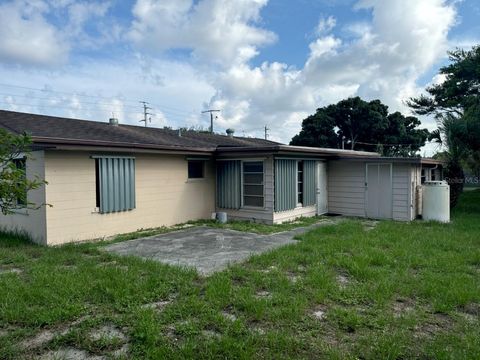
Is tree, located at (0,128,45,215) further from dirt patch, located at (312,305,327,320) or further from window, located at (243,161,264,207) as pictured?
window, located at (243,161,264,207)

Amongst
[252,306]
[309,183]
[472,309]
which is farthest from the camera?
[309,183]

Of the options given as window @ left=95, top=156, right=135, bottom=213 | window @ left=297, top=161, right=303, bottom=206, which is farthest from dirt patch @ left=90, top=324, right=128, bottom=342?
window @ left=297, top=161, right=303, bottom=206

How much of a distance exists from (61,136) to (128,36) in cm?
538

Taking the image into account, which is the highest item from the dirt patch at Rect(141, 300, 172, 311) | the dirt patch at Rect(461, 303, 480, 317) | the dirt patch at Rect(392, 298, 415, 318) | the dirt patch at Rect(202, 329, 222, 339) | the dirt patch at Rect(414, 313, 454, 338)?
the dirt patch at Rect(141, 300, 172, 311)

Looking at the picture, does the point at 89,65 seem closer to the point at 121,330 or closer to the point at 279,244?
the point at 279,244

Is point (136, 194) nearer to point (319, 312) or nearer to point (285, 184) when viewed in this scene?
point (285, 184)

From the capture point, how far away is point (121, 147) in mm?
8781

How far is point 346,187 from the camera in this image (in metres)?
12.6

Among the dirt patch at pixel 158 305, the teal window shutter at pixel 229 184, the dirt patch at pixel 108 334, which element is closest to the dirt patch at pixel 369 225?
the teal window shutter at pixel 229 184

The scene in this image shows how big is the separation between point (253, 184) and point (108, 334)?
7717 mm

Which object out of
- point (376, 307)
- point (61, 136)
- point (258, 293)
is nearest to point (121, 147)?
point (61, 136)

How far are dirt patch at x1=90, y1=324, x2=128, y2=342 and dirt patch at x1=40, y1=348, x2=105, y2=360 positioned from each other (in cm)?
22

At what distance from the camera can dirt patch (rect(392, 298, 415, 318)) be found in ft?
13.5

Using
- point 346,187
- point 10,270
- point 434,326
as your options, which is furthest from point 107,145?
point 346,187
